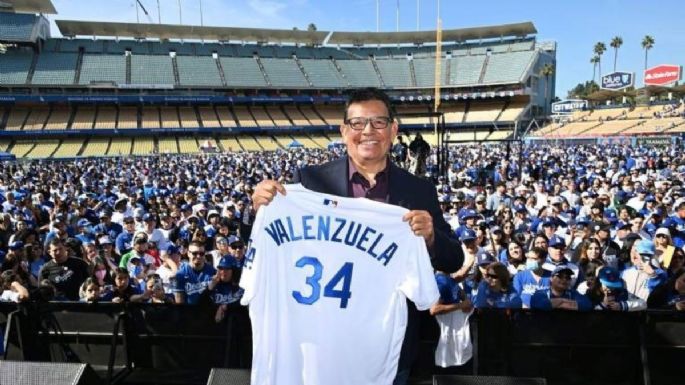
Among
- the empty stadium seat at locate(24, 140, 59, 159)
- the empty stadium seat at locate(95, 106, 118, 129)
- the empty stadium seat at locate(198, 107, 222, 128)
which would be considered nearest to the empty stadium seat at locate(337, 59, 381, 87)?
the empty stadium seat at locate(198, 107, 222, 128)

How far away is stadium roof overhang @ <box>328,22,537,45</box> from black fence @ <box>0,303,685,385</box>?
80.4 m

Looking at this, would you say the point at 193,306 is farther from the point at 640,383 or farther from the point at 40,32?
the point at 40,32

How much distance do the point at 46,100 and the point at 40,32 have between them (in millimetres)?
13809

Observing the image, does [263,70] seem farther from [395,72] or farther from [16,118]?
[16,118]

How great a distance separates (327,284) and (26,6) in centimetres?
7963

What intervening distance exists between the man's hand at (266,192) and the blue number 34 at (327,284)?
0.40 meters

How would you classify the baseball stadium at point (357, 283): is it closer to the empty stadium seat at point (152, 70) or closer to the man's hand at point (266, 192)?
the man's hand at point (266, 192)

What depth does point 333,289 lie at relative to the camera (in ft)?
9.14

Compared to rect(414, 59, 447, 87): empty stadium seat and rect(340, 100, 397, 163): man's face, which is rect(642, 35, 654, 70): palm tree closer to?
rect(414, 59, 447, 87): empty stadium seat

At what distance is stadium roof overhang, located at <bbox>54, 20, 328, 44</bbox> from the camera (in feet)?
233

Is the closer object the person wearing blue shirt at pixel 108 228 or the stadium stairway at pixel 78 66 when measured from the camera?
the person wearing blue shirt at pixel 108 228

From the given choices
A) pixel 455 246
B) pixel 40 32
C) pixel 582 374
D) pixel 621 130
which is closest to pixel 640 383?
pixel 582 374

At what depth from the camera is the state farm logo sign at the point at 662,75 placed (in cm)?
6862

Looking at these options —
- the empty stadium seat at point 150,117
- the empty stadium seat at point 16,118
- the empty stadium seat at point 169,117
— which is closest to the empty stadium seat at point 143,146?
the empty stadium seat at point 150,117
